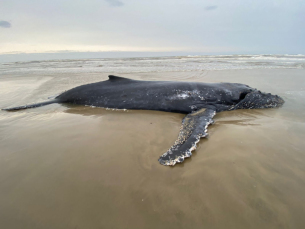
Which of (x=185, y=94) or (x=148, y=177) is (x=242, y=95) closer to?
(x=185, y=94)

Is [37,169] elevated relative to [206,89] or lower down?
lower down

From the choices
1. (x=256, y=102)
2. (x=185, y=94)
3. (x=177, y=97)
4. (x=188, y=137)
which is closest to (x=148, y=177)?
(x=188, y=137)

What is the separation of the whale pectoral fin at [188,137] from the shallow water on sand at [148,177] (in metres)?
0.15

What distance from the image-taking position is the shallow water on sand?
1.81 metres

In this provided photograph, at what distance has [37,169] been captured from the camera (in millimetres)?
2586

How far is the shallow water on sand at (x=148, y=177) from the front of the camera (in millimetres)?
1807

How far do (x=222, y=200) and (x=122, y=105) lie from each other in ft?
13.6

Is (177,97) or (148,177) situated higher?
(177,97)

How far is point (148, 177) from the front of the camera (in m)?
2.36

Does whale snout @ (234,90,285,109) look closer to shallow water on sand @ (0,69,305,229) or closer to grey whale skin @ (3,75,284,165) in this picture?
grey whale skin @ (3,75,284,165)

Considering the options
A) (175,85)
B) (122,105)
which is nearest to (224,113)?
(175,85)

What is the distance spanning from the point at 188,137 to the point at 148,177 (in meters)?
1.27

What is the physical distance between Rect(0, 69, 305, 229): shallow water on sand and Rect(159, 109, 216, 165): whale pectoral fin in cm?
15

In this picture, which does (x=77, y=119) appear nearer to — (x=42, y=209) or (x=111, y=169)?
(x=111, y=169)
